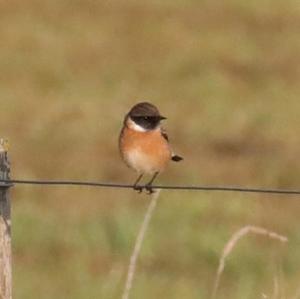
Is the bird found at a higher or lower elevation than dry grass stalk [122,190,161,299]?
higher

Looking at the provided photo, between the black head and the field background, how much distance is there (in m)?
0.99

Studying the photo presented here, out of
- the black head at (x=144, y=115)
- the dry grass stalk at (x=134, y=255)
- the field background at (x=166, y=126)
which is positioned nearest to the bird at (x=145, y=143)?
the black head at (x=144, y=115)

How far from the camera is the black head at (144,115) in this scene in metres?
8.28

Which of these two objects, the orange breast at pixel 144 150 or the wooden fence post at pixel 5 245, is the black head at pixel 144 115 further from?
the wooden fence post at pixel 5 245

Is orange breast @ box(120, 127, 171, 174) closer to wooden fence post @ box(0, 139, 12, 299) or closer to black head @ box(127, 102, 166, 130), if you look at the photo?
black head @ box(127, 102, 166, 130)

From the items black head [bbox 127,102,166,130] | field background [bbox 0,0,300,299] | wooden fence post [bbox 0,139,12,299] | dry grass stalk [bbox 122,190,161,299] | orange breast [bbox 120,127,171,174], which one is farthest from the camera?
field background [bbox 0,0,300,299]

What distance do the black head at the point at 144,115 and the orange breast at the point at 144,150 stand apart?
74 mm

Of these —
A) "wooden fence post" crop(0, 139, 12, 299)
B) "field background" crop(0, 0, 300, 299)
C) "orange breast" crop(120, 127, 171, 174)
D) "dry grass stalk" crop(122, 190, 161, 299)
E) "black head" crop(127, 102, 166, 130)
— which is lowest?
"wooden fence post" crop(0, 139, 12, 299)

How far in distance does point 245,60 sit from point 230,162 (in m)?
5.88

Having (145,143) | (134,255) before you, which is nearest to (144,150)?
(145,143)

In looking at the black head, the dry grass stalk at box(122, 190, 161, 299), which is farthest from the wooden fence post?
the black head

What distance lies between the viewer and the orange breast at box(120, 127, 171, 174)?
330 inches

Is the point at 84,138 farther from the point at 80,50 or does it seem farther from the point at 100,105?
the point at 80,50

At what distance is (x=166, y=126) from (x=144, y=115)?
9.22 metres
